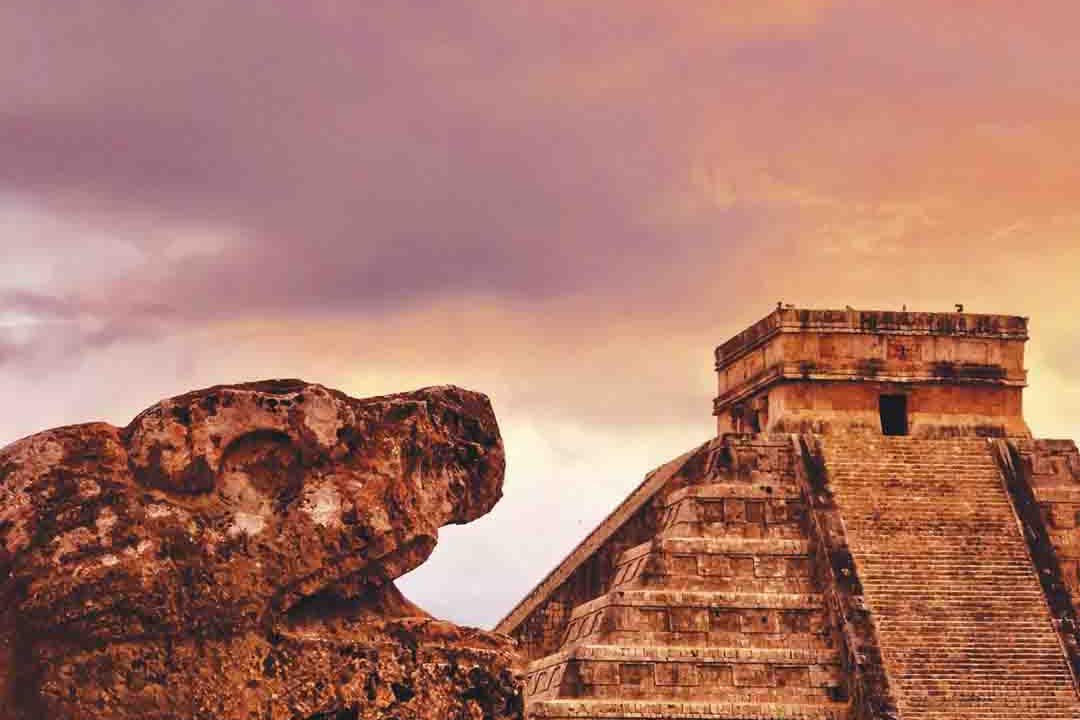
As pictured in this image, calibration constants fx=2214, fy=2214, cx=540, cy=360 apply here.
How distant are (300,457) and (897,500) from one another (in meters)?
33.0

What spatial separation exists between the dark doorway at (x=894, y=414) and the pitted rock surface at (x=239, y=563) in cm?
3425

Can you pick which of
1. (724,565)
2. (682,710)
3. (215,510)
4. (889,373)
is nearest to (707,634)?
(724,565)

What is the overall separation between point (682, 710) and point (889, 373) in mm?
8929

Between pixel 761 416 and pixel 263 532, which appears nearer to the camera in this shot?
pixel 263 532

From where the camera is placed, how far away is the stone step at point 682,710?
34.6m

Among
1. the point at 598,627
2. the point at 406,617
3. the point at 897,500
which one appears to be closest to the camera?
the point at 406,617

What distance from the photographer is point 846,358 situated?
40750 mm

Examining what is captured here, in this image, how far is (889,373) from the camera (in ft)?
134

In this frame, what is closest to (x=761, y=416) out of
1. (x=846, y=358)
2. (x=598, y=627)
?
(x=846, y=358)

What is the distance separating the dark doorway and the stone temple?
0.04 metres

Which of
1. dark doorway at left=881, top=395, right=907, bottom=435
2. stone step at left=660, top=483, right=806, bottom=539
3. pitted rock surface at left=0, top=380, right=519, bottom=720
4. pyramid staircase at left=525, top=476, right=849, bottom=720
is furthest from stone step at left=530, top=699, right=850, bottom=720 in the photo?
pitted rock surface at left=0, top=380, right=519, bottom=720

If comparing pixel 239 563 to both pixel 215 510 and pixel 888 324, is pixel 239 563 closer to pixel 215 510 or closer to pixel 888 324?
pixel 215 510

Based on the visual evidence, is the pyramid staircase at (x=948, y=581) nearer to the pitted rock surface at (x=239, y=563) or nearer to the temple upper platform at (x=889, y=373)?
the temple upper platform at (x=889, y=373)

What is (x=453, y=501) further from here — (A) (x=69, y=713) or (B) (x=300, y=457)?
(A) (x=69, y=713)
